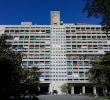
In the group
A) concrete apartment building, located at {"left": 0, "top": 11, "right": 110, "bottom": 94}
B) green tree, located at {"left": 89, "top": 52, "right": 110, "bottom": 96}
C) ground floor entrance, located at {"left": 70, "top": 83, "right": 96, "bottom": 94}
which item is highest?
concrete apartment building, located at {"left": 0, "top": 11, "right": 110, "bottom": 94}

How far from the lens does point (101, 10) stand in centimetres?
2386

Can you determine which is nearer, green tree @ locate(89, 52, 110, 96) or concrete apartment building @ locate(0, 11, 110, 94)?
green tree @ locate(89, 52, 110, 96)

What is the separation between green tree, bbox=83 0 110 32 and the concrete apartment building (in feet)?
423

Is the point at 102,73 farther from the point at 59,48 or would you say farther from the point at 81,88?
the point at 59,48

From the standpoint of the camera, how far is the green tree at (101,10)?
23.2 metres

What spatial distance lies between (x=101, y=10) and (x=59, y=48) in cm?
13879

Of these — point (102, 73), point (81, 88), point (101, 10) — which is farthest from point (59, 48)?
point (101, 10)

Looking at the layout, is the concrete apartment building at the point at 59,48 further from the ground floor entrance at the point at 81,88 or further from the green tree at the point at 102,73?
the green tree at the point at 102,73

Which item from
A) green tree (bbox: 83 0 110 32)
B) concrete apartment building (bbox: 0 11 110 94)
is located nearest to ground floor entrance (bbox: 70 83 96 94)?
concrete apartment building (bbox: 0 11 110 94)

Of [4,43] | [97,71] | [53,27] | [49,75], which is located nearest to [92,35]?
[53,27]

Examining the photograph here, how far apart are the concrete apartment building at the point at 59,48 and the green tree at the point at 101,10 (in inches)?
5074

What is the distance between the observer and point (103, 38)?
16375 cm

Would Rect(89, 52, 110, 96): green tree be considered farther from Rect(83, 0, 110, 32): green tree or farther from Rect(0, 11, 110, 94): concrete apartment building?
Rect(0, 11, 110, 94): concrete apartment building

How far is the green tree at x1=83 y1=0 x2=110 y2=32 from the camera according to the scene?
2317cm
